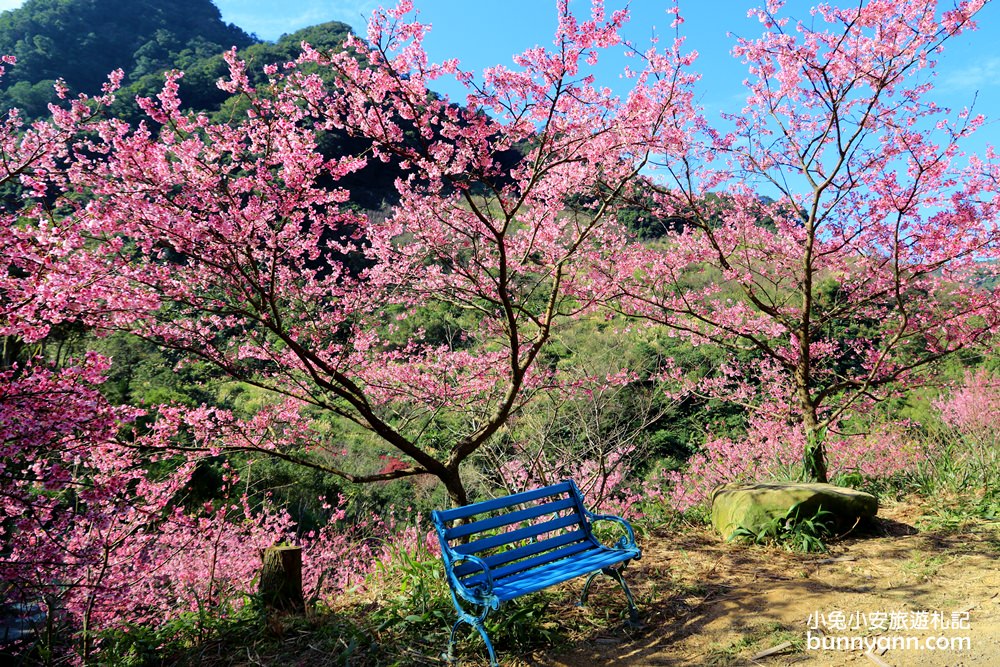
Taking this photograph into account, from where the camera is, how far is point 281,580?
4.20 meters

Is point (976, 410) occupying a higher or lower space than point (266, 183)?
lower

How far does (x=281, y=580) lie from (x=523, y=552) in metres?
1.89

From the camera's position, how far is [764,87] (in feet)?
21.2

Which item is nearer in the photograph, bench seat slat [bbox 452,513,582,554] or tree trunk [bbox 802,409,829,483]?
bench seat slat [bbox 452,513,582,554]

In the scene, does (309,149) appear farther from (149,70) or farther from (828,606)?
(149,70)

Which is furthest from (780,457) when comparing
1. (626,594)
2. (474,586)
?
(474,586)

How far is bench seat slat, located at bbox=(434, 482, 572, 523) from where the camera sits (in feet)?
11.3

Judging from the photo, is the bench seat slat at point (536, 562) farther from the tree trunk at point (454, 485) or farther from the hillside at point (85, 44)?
the hillside at point (85, 44)

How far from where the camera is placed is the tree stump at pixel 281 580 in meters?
4.17

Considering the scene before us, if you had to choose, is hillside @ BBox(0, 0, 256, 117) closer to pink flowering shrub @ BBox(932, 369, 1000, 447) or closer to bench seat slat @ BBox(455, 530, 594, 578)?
bench seat slat @ BBox(455, 530, 594, 578)

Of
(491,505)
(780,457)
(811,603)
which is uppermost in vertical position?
(491,505)

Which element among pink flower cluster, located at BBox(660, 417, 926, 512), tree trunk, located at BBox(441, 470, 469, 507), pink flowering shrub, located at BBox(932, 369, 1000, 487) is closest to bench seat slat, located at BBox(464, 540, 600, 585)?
tree trunk, located at BBox(441, 470, 469, 507)

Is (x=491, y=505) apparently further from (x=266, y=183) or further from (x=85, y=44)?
(x=85, y=44)

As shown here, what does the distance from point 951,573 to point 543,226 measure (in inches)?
186
